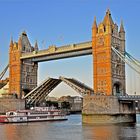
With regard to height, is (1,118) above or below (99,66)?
below

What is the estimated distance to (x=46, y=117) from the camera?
72.7 m

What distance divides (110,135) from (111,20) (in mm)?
29995

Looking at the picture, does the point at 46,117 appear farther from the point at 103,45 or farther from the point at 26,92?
the point at 103,45

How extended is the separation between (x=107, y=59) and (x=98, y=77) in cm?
386

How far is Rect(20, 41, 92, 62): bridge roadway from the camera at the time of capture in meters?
68.2

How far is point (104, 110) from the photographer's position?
189ft

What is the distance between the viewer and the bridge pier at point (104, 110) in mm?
57531

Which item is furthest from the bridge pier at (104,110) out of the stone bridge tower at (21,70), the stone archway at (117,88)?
the stone bridge tower at (21,70)

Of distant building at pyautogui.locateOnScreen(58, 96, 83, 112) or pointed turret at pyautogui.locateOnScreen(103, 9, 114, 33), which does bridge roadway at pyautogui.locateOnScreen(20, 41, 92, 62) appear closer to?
pointed turret at pyautogui.locateOnScreen(103, 9, 114, 33)

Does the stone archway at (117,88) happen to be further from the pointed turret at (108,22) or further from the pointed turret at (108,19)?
the pointed turret at (108,19)

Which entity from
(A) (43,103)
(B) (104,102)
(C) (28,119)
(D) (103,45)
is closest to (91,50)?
(D) (103,45)

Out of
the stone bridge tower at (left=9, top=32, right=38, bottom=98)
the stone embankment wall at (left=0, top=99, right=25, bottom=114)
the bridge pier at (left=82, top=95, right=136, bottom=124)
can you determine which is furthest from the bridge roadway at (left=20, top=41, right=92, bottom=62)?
the bridge pier at (left=82, top=95, right=136, bottom=124)

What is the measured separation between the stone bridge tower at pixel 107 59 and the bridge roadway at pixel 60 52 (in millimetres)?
3118

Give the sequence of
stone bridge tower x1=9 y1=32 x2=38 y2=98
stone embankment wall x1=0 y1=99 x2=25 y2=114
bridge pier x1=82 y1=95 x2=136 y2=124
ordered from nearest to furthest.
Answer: bridge pier x1=82 y1=95 x2=136 y2=124, stone embankment wall x1=0 y1=99 x2=25 y2=114, stone bridge tower x1=9 y1=32 x2=38 y2=98
